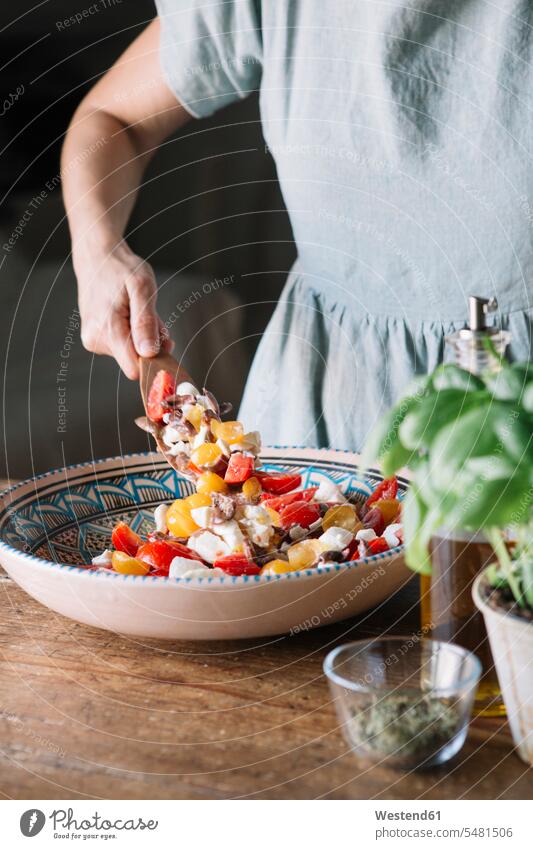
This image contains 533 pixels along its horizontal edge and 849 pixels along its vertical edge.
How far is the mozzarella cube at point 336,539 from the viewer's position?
2.24 feet

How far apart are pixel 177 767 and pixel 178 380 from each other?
48 cm

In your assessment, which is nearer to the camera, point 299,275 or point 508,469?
point 508,469

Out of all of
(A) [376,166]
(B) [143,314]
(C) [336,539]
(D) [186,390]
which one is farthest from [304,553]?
(A) [376,166]

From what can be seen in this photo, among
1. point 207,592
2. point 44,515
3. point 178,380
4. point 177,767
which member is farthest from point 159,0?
point 177,767

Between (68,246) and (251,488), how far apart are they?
1.78 metres

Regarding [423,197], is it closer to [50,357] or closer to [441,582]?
[441,582]

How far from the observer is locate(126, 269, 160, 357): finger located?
0.91 metres

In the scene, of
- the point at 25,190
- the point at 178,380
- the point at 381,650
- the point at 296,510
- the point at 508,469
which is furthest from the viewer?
the point at 25,190

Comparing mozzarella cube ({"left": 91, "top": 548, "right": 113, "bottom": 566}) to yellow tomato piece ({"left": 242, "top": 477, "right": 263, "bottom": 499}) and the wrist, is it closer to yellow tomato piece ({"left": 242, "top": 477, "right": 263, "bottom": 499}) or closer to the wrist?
yellow tomato piece ({"left": 242, "top": 477, "right": 263, "bottom": 499})

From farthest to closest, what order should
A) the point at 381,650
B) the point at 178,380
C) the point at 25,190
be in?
the point at 25,190, the point at 178,380, the point at 381,650

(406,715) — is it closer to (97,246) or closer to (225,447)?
(225,447)

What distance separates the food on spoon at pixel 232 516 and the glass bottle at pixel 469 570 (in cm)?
12

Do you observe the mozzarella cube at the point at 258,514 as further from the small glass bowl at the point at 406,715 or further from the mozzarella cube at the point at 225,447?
the small glass bowl at the point at 406,715

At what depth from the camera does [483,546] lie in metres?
0.52
